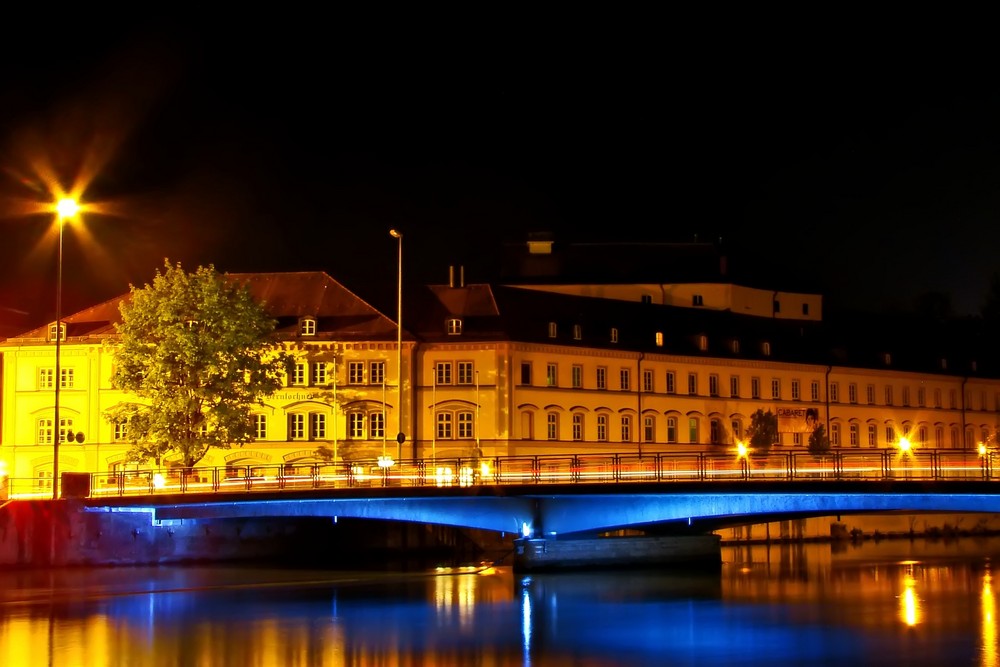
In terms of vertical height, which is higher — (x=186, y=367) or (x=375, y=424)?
(x=186, y=367)

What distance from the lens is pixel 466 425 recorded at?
325 ft

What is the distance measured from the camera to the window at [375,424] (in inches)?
3880

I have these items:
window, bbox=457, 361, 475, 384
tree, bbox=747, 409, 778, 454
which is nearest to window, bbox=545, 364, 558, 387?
window, bbox=457, 361, 475, 384

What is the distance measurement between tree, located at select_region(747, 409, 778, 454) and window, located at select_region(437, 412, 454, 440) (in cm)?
2067

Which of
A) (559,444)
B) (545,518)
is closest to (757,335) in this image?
(559,444)

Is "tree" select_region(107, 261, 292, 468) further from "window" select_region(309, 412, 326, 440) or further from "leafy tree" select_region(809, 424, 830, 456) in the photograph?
"leafy tree" select_region(809, 424, 830, 456)

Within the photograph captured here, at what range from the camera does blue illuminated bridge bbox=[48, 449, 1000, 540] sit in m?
61.2

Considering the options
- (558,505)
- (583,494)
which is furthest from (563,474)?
(583,494)

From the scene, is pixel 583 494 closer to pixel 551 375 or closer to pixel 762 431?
pixel 551 375

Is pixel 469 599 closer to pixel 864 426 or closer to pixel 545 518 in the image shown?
pixel 545 518

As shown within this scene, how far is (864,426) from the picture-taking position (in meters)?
120

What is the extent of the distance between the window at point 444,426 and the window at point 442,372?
1930 millimetres

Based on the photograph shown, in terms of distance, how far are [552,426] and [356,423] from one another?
1182 centimetres

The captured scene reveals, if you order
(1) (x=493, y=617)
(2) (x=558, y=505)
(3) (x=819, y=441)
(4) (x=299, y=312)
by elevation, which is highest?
(4) (x=299, y=312)
